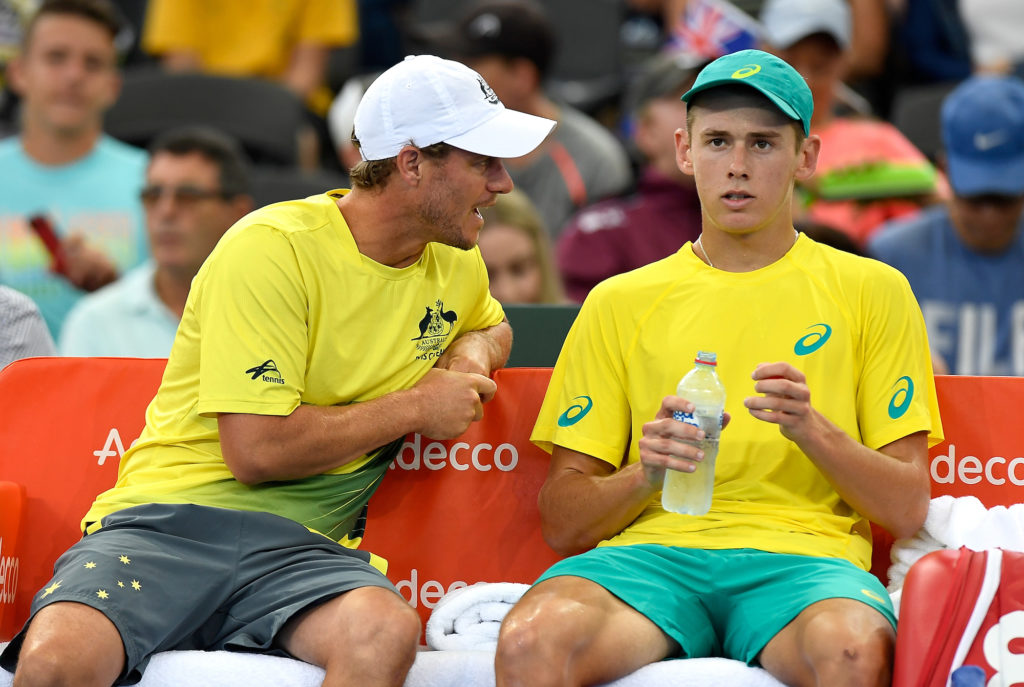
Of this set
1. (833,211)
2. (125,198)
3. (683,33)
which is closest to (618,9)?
(683,33)

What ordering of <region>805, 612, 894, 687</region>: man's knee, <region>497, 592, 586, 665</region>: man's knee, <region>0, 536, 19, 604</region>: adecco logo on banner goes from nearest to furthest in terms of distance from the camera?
1. <region>805, 612, 894, 687</region>: man's knee
2. <region>497, 592, 586, 665</region>: man's knee
3. <region>0, 536, 19, 604</region>: adecco logo on banner

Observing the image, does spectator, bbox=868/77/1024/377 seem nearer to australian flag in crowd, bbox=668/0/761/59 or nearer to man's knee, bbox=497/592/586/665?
australian flag in crowd, bbox=668/0/761/59

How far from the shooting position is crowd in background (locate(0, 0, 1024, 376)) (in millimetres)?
5277

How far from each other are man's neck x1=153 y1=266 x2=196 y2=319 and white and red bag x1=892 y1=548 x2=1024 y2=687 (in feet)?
10.4

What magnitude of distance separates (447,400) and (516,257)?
1.72 meters

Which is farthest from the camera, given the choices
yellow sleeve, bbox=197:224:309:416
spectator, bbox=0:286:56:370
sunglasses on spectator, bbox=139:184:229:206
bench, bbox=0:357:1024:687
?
sunglasses on spectator, bbox=139:184:229:206

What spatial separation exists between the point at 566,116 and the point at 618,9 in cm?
130

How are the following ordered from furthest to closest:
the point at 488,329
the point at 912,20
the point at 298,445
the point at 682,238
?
the point at 912,20 < the point at 682,238 < the point at 488,329 < the point at 298,445

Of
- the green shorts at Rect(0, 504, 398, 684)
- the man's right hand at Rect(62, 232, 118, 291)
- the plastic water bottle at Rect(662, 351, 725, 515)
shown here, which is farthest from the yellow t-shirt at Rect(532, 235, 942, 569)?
the man's right hand at Rect(62, 232, 118, 291)

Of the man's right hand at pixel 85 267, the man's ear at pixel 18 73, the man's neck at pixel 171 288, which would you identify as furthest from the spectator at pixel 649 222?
the man's ear at pixel 18 73

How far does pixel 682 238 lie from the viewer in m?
5.49

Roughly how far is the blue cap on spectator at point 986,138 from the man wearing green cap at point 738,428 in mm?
1913

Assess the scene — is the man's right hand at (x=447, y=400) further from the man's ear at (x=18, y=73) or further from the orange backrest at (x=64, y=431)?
the man's ear at (x=18, y=73)

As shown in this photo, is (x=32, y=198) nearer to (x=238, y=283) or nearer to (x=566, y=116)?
(x=566, y=116)
